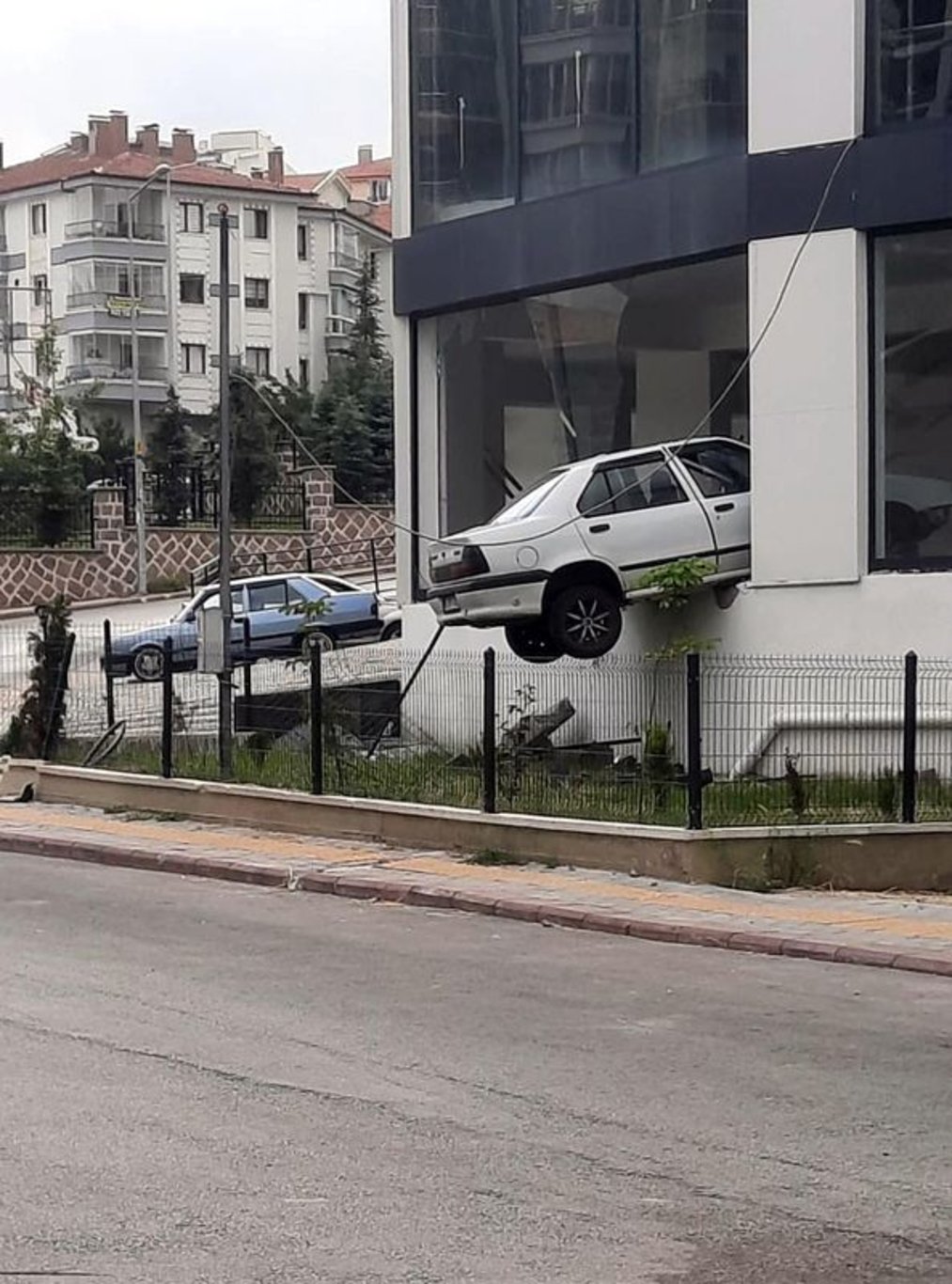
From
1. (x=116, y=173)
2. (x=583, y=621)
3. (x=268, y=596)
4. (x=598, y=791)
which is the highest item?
(x=116, y=173)

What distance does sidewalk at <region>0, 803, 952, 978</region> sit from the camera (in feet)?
41.0

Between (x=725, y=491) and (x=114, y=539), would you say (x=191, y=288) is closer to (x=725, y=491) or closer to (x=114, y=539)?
(x=114, y=539)

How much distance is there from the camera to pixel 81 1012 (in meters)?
10.1

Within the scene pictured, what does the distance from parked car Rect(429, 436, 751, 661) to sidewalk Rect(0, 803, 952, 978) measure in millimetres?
3064

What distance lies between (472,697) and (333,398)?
51415 millimetres

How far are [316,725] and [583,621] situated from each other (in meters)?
2.85

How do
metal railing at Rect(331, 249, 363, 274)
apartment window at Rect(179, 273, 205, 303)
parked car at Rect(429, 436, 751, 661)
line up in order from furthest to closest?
metal railing at Rect(331, 249, 363, 274)
apartment window at Rect(179, 273, 205, 303)
parked car at Rect(429, 436, 751, 661)

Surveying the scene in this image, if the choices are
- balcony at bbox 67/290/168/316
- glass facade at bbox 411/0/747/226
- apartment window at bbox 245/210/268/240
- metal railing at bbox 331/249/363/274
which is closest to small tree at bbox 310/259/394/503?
balcony at bbox 67/290/168/316

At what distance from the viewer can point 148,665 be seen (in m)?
25.0

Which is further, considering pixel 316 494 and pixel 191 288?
pixel 191 288

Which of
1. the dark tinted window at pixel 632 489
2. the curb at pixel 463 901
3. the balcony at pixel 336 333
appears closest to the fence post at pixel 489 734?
the curb at pixel 463 901

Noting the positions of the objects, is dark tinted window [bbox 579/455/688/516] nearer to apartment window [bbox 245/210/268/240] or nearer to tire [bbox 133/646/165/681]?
tire [bbox 133/646/165/681]

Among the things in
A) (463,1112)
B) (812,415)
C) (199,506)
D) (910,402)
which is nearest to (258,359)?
(199,506)

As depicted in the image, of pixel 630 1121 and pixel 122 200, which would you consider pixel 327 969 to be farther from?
pixel 122 200
